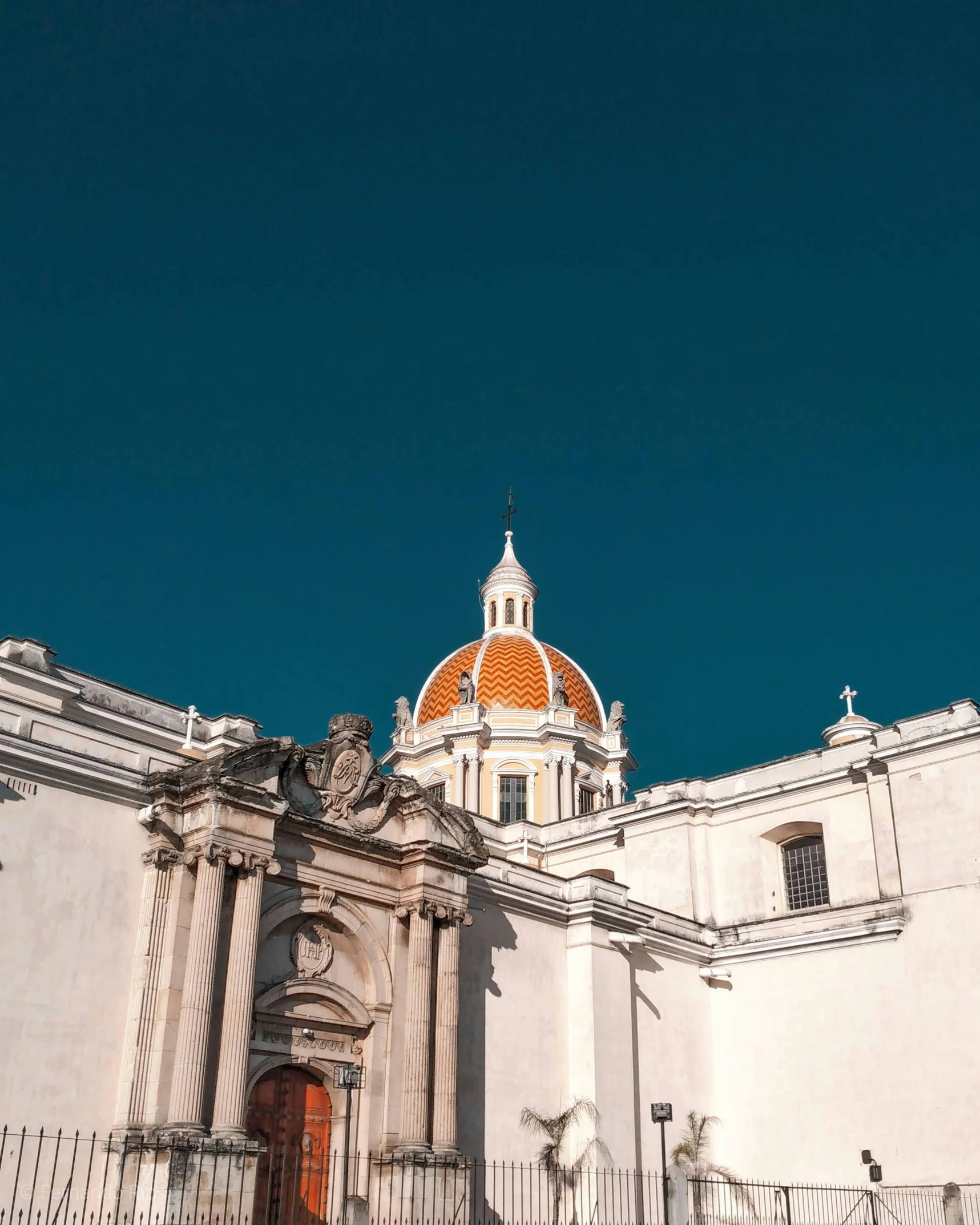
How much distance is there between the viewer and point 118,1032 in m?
18.5

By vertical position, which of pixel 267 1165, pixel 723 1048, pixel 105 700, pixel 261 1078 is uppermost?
pixel 105 700

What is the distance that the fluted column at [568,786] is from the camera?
4412 centimetres

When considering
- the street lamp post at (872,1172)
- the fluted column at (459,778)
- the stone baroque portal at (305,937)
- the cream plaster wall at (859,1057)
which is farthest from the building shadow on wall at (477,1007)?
the fluted column at (459,778)

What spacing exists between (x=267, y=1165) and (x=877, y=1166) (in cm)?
1409

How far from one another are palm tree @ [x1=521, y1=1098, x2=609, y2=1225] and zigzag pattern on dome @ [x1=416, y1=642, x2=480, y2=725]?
2253 cm

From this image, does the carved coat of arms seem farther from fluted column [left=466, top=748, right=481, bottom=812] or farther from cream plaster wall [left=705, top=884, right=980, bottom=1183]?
fluted column [left=466, top=748, right=481, bottom=812]

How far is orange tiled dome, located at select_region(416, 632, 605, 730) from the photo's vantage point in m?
47.0

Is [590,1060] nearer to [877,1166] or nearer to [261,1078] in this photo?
[877,1166]

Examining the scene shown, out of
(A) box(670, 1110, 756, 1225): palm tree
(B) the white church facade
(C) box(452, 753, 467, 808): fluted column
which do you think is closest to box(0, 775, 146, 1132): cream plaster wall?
(B) the white church facade

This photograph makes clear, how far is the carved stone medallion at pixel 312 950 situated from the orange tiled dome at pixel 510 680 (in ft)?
81.4

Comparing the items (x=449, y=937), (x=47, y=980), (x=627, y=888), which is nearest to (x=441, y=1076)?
(x=449, y=937)

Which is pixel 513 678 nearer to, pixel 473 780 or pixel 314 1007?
pixel 473 780

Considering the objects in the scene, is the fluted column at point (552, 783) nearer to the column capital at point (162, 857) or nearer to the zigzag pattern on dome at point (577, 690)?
the zigzag pattern on dome at point (577, 690)

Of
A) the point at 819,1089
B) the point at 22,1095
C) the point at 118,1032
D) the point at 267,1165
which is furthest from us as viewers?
the point at 819,1089
